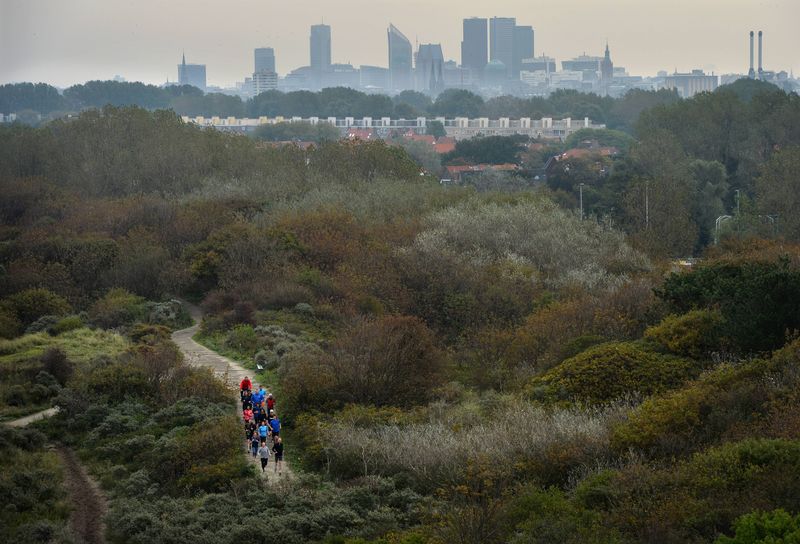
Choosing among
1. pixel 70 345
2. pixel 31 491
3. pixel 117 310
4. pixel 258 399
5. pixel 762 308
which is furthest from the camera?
pixel 117 310

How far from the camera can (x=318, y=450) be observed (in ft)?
58.4

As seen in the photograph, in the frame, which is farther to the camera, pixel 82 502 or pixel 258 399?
pixel 258 399

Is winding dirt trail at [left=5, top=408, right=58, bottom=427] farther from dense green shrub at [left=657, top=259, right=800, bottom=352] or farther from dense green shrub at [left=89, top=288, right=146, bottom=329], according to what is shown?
dense green shrub at [left=657, top=259, right=800, bottom=352]

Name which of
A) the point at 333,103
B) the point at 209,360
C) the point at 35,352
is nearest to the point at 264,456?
Answer: the point at 209,360

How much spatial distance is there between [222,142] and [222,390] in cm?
3103

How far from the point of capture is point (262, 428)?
17.5m

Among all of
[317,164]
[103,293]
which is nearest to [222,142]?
[317,164]

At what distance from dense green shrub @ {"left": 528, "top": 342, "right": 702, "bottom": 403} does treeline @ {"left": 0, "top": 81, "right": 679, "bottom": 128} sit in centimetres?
8766

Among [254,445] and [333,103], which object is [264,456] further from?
[333,103]

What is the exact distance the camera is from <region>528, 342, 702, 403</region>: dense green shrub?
19.8 metres

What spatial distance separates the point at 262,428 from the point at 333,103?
106669mm

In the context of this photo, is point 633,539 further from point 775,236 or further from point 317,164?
point 317,164

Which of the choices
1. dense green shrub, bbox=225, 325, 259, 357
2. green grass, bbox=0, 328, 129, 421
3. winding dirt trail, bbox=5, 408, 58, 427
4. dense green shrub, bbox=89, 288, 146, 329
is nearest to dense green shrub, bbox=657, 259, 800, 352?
dense green shrub, bbox=225, 325, 259, 357

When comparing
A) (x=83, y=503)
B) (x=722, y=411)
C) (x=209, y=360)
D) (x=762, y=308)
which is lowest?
(x=83, y=503)
